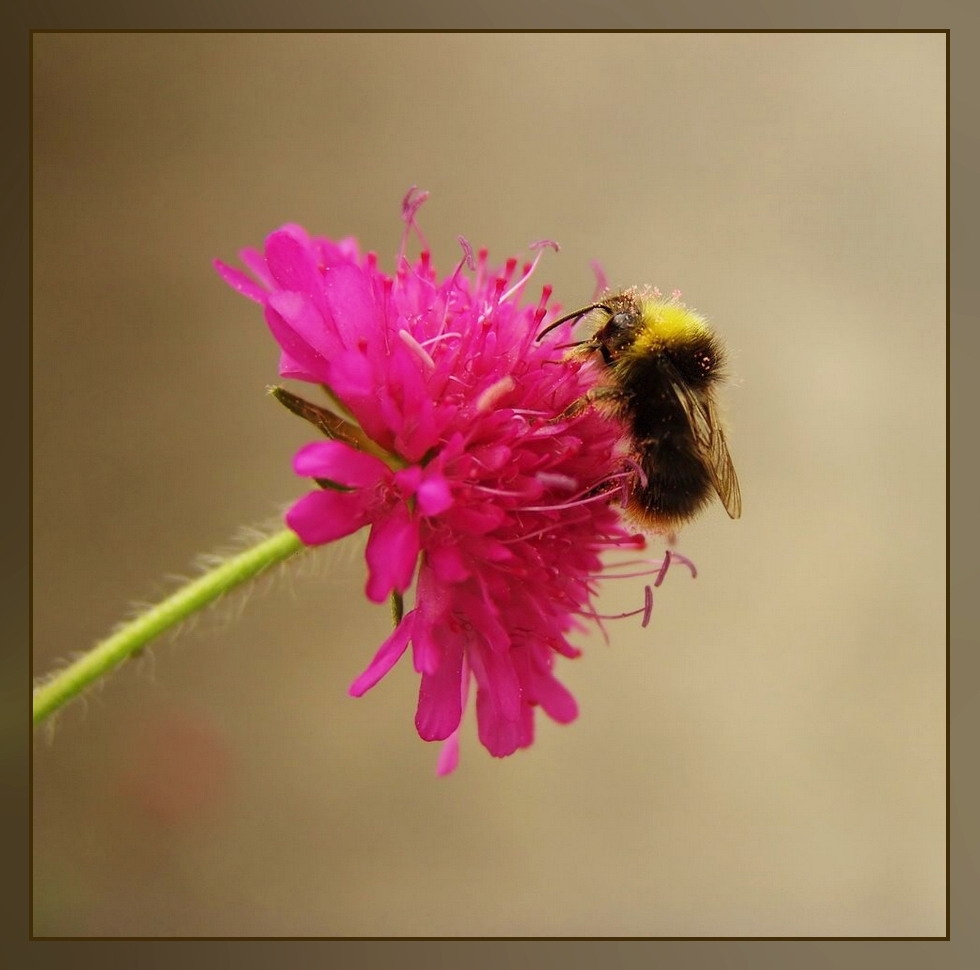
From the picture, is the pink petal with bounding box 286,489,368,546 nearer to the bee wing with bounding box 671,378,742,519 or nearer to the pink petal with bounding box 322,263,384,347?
the pink petal with bounding box 322,263,384,347

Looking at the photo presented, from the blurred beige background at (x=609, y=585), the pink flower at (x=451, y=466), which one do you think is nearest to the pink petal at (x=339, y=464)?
the pink flower at (x=451, y=466)

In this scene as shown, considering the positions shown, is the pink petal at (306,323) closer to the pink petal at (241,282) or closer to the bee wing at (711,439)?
the pink petal at (241,282)

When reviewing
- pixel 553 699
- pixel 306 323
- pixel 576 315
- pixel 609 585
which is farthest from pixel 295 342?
pixel 609 585

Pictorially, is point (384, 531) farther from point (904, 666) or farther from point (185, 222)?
point (904, 666)

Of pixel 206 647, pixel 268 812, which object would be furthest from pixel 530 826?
pixel 206 647

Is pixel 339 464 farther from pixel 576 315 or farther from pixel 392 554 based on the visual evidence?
pixel 576 315
